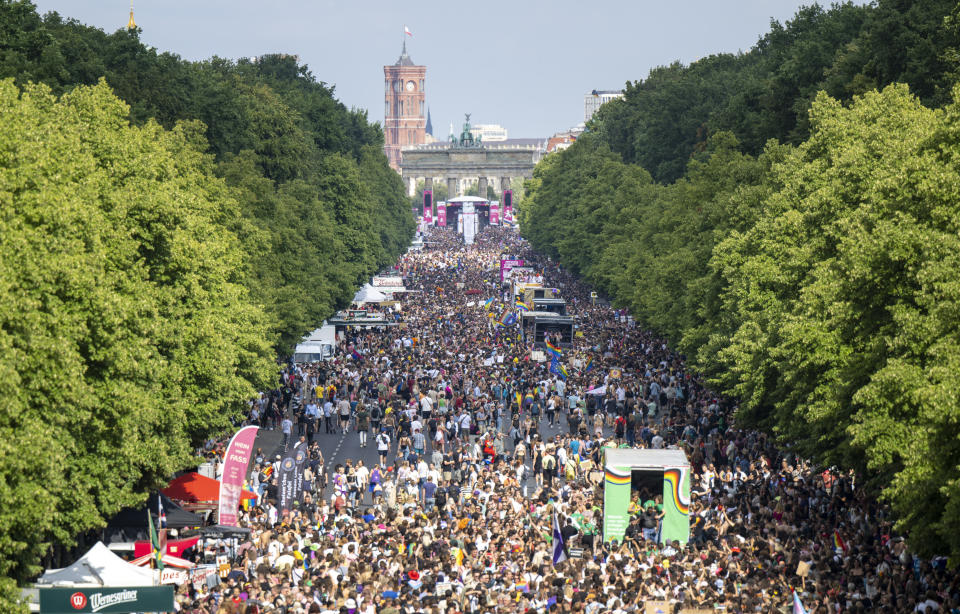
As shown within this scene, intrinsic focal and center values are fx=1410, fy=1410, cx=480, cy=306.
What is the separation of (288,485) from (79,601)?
11595mm

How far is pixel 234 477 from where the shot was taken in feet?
95.9

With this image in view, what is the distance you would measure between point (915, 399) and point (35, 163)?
16.0 m

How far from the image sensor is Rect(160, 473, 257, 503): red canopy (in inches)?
1316

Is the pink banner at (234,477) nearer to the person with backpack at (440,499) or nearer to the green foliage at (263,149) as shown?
the person with backpack at (440,499)

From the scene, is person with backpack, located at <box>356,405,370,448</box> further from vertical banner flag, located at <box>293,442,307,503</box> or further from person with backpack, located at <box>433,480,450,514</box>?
vertical banner flag, located at <box>293,442,307,503</box>

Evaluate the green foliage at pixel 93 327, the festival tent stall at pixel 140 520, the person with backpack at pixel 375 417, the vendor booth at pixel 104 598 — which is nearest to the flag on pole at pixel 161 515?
the festival tent stall at pixel 140 520

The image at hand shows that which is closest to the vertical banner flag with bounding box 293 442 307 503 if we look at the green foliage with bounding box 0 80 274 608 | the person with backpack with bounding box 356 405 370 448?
the green foliage with bounding box 0 80 274 608

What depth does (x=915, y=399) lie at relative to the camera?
2139 centimetres

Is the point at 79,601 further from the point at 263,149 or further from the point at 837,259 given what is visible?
the point at 263,149

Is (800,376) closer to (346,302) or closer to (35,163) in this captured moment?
(35,163)

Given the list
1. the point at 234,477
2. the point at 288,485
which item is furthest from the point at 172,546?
the point at 288,485

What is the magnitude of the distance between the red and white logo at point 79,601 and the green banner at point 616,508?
13.5 m

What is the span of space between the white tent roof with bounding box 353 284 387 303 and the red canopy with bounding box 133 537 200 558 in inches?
1946

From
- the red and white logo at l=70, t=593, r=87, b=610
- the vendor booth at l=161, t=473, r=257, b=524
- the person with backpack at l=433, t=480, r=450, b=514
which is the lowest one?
the person with backpack at l=433, t=480, r=450, b=514
